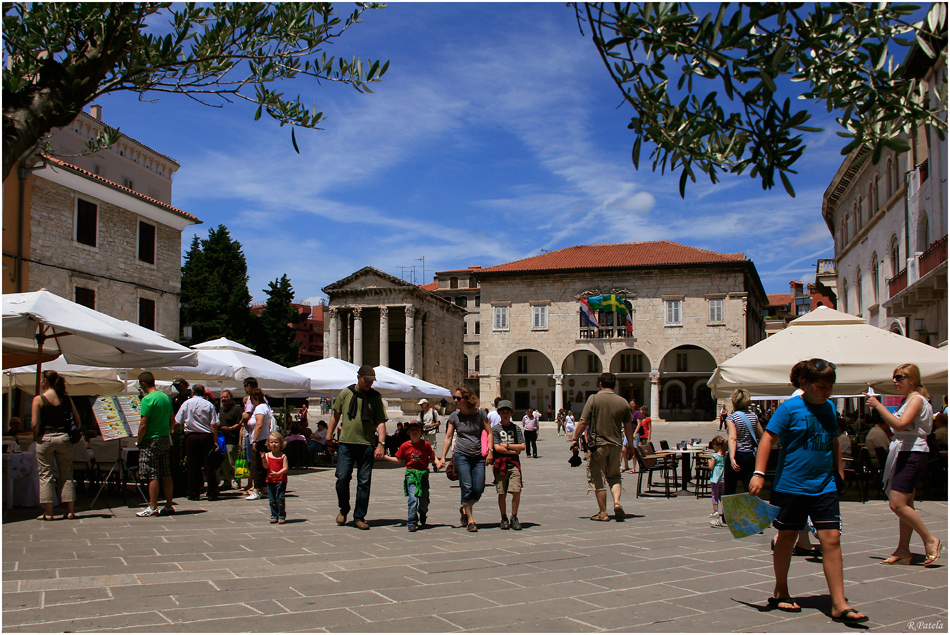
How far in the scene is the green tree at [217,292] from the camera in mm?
47344

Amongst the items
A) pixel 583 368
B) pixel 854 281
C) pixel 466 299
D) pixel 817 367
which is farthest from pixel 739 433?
pixel 466 299

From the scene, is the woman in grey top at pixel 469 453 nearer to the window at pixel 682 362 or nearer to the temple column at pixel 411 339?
the temple column at pixel 411 339

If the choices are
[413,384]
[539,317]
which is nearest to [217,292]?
[539,317]

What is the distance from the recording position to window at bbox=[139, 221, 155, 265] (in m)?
25.8

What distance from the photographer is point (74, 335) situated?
28.5 ft

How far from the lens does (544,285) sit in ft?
155

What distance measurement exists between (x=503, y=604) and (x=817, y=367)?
2.36 metres

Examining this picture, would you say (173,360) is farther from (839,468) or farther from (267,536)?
(839,468)

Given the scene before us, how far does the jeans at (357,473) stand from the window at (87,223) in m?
19.3

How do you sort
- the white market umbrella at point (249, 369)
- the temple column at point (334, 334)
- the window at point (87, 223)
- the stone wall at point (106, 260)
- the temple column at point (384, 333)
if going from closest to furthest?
the white market umbrella at point (249, 369) < the stone wall at point (106, 260) < the window at point (87, 223) < the temple column at point (384, 333) < the temple column at point (334, 334)

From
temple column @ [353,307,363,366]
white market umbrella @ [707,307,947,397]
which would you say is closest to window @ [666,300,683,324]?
temple column @ [353,307,363,366]

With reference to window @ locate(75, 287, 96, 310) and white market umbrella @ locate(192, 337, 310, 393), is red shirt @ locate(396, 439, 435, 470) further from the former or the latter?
window @ locate(75, 287, 96, 310)

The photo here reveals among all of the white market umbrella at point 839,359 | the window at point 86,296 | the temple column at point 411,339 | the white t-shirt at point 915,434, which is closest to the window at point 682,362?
the temple column at point 411,339

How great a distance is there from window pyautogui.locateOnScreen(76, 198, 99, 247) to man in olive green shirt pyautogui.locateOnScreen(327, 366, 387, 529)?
19.2m
